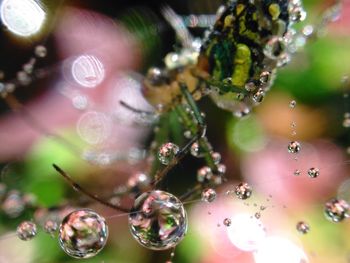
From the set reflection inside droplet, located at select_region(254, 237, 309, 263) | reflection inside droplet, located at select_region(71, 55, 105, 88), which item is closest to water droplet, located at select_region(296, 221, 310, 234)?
reflection inside droplet, located at select_region(254, 237, 309, 263)

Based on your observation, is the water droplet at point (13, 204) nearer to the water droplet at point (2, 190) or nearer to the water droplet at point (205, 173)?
the water droplet at point (2, 190)

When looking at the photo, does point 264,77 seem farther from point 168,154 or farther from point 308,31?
point 308,31

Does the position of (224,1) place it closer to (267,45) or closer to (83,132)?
(267,45)

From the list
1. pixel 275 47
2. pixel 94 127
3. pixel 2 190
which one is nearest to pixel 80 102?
pixel 94 127

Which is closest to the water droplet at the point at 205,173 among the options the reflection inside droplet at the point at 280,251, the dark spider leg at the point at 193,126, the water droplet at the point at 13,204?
the dark spider leg at the point at 193,126

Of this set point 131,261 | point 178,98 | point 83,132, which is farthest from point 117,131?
point 178,98

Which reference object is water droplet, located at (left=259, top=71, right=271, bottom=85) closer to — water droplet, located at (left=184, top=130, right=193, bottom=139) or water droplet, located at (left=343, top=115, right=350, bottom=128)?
water droplet, located at (left=184, top=130, right=193, bottom=139)
